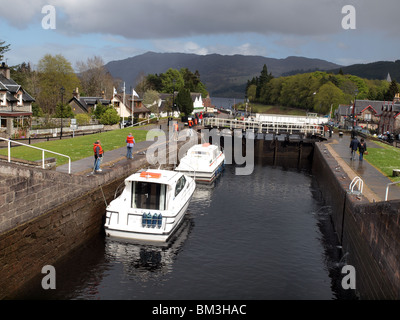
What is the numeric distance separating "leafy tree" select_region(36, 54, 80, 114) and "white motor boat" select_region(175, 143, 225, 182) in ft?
215

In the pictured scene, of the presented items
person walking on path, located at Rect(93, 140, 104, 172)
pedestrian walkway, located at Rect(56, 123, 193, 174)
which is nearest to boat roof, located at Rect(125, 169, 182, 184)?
person walking on path, located at Rect(93, 140, 104, 172)

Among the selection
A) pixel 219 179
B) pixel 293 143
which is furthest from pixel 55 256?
pixel 293 143

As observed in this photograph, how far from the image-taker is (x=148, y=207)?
72.7ft

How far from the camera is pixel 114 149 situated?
3603 centimetres

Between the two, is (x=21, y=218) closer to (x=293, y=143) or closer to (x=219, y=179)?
(x=219, y=179)

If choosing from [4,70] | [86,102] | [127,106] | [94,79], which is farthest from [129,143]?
[94,79]

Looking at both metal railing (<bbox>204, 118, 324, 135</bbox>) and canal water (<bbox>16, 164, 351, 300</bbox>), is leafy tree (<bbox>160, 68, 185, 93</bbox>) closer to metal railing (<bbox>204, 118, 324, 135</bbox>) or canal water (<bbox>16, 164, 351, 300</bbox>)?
metal railing (<bbox>204, 118, 324, 135</bbox>)

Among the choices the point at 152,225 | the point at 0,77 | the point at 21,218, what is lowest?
the point at 152,225

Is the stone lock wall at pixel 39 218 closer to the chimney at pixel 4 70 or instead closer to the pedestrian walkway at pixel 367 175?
the pedestrian walkway at pixel 367 175

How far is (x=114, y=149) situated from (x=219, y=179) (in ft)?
32.3

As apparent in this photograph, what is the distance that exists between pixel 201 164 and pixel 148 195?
13.9 m

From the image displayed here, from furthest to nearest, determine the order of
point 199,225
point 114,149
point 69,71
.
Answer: point 69,71 < point 114,149 < point 199,225

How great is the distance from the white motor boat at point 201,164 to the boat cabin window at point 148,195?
1204 centimetres

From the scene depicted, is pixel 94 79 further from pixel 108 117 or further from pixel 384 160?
pixel 384 160
